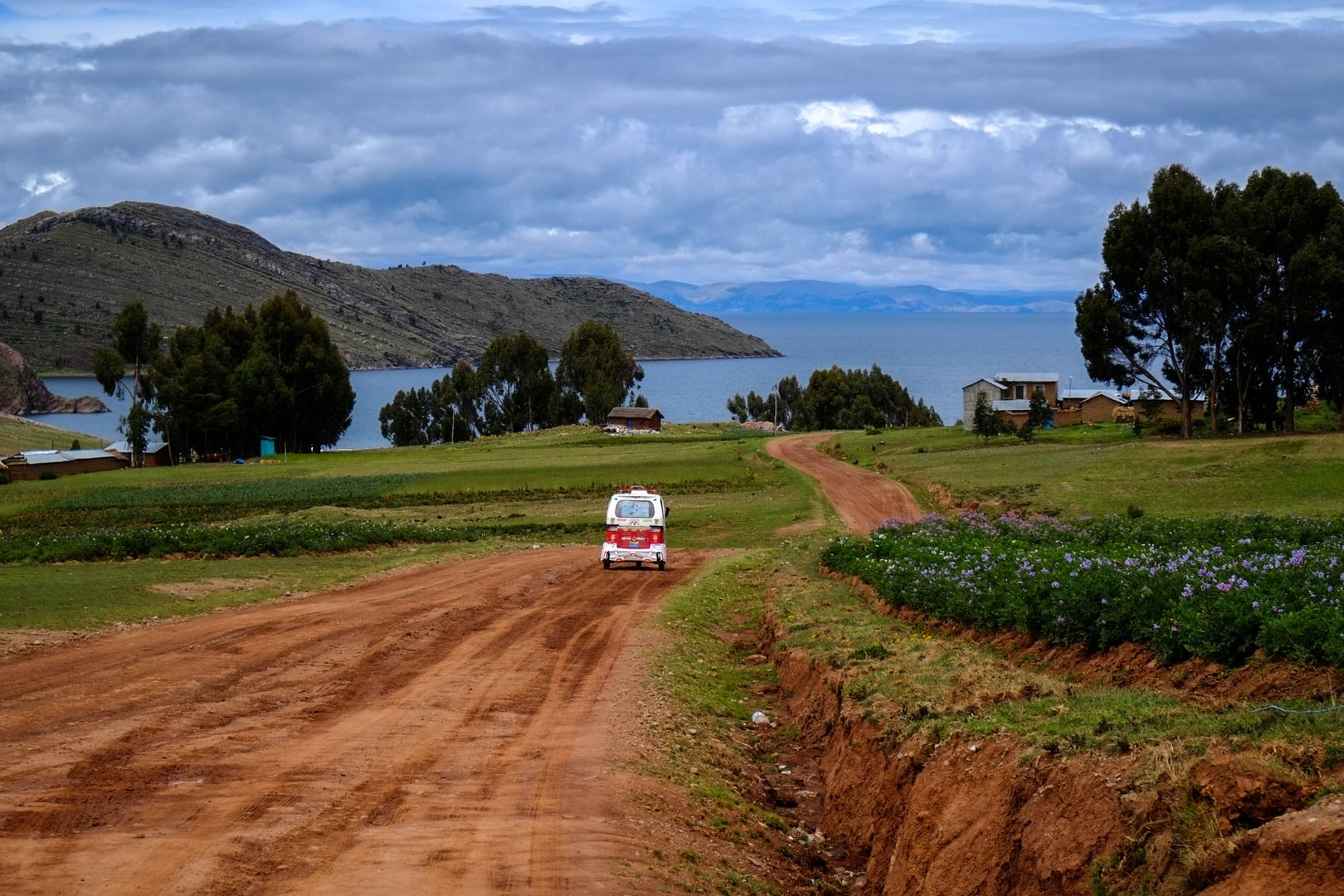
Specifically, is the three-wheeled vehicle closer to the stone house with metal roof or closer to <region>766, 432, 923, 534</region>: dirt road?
<region>766, 432, 923, 534</region>: dirt road

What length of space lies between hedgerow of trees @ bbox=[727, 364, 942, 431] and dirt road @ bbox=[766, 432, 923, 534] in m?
63.6

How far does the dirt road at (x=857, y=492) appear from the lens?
1935 inches

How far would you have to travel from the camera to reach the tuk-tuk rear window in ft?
114

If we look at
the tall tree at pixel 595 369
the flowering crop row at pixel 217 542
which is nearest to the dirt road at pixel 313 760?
the flowering crop row at pixel 217 542

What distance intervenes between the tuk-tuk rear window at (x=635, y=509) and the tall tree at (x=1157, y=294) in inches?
1853

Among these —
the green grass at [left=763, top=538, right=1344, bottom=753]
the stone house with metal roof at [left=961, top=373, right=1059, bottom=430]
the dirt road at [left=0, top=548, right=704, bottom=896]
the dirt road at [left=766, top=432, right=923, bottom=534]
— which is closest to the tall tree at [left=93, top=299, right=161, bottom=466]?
the dirt road at [left=766, top=432, right=923, bottom=534]

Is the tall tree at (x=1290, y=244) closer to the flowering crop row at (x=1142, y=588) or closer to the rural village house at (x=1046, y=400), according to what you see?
the rural village house at (x=1046, y=400)

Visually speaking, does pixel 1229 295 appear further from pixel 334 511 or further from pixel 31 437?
pixel 31 437

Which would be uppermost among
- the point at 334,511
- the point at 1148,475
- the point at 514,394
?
the point at 514,394

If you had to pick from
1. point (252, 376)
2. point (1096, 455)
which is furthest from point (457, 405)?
point (1096, 455)

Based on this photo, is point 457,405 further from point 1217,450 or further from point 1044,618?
point 1044,618

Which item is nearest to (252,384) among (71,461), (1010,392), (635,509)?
(71,461)

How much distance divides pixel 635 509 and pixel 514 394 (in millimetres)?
125246

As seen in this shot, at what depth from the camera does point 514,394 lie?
158 metres
